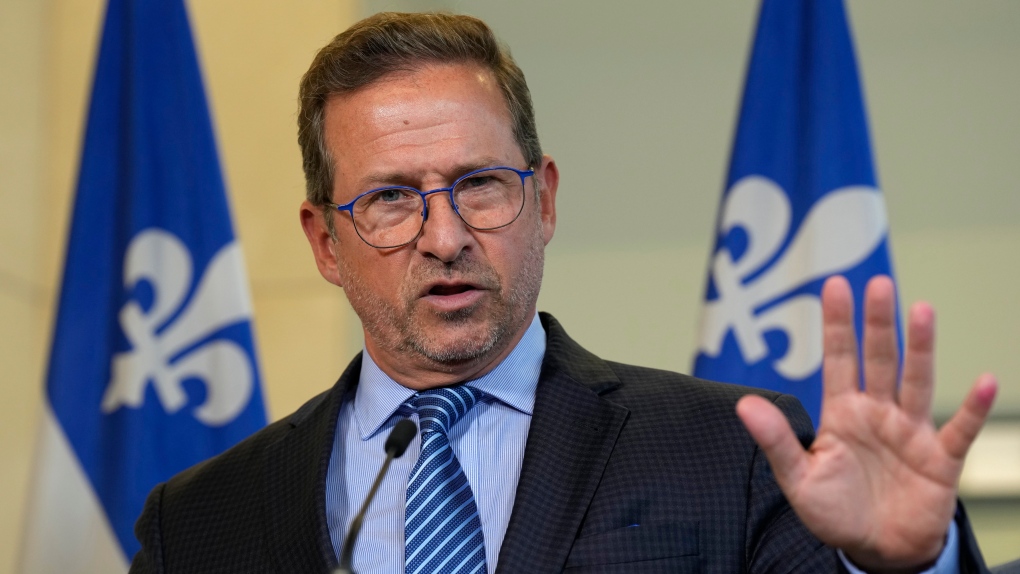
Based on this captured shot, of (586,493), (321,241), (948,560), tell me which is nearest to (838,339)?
(948,560)

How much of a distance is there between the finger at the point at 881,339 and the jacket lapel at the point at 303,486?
34.4 inches

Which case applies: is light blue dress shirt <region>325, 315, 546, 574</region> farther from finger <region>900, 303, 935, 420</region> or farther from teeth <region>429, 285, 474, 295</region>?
finger <region>900, 303, 935, 420</region>

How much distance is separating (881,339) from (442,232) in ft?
2.52

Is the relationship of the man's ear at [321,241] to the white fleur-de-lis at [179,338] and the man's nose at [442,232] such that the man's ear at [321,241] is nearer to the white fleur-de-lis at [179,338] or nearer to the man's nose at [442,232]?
the man's nose at [442,232]

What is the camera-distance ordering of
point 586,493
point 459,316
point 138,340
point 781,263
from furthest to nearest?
1. point 138,340
2. point 781,263
3. point 459,316
4. point 586,493

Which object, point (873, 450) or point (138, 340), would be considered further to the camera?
point (138, 340)

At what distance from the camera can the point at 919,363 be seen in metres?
1.21

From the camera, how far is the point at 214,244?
320 cm

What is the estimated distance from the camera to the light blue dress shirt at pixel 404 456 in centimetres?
173

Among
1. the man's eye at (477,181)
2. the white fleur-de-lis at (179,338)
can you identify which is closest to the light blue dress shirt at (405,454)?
the man's eye at (477,181)

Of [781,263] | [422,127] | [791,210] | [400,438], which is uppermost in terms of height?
[422,127]

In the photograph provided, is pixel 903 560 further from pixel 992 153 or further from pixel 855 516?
pixel 992 153

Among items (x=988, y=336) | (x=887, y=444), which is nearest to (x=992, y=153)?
(x=988, y=336)

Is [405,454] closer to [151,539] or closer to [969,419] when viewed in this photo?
[151,539]
